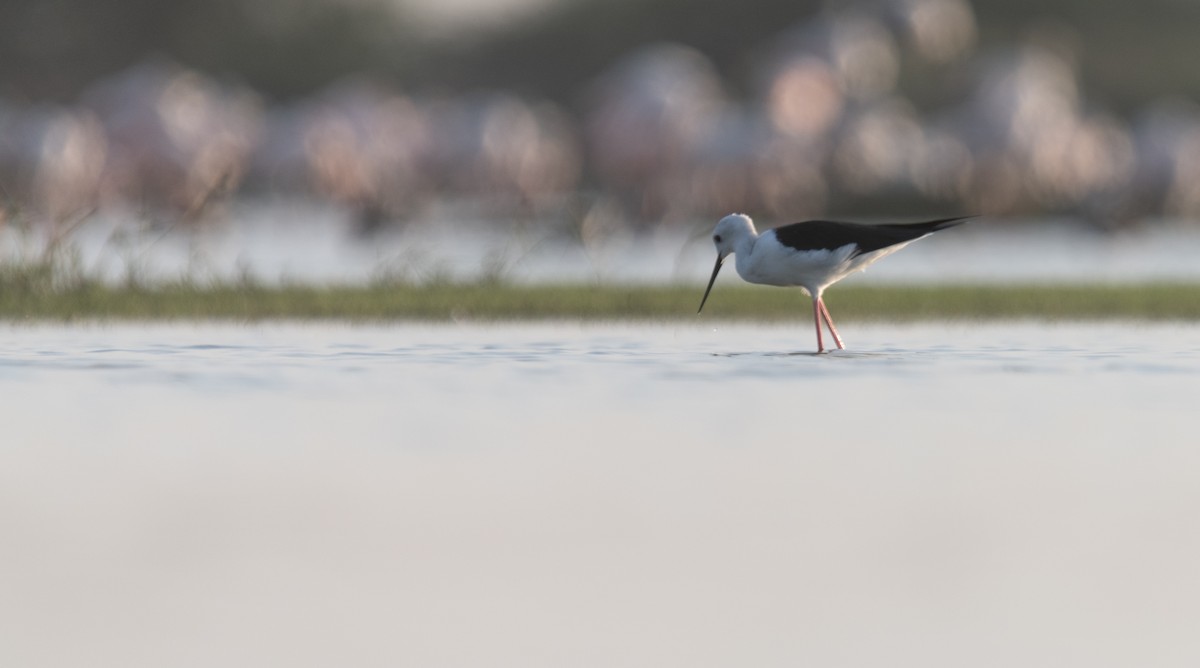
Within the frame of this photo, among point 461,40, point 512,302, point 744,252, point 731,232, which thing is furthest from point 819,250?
point 461,40

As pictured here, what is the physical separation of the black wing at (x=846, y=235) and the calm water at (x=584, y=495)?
1.86 ft

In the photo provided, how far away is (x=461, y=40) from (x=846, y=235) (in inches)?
2138

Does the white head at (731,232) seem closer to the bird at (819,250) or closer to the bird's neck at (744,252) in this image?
the bird's neck at (744,252)

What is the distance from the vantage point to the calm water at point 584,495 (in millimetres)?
3934

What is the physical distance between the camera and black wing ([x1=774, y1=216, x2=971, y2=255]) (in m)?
9.42

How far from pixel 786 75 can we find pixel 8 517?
24324mm

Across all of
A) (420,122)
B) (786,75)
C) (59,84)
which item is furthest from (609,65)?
(786,75)

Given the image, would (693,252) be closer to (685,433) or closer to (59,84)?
(685,433)

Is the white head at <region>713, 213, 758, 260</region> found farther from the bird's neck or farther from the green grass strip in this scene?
the green grass strip

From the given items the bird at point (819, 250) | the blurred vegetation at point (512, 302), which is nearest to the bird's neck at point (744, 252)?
the bird at point (819, 250)

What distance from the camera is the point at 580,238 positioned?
1316cm

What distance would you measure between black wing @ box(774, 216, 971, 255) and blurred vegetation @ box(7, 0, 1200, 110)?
134ft

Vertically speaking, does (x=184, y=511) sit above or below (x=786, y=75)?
below

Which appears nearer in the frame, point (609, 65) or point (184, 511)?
point (184, 511)
